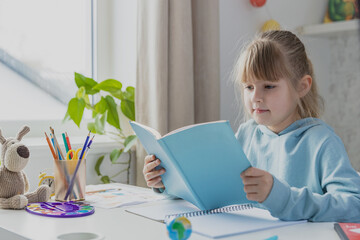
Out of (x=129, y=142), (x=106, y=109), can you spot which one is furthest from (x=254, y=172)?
(x=106, y=109)

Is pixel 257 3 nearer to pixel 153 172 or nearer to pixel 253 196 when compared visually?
pixel 153 172

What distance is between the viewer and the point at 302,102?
1.46 m

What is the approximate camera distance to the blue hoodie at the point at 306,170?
1.09 m

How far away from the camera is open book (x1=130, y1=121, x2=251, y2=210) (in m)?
1.03

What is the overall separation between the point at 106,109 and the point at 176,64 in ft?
1.04

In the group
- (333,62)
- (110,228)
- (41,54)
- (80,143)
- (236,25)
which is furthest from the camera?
(333,62)

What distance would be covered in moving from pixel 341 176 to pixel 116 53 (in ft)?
4.20

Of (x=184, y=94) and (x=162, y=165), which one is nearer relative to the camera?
(x=162, y=165)

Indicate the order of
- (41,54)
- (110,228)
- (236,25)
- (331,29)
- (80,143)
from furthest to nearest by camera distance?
(331,29), (236,25), (41,54), (80,143), (110,228)

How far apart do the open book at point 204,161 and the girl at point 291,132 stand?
103 mm

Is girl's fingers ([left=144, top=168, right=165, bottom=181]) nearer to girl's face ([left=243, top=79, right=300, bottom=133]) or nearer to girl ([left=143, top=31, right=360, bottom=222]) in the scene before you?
girl ([left=143, top=31, right=360, bottom=222])

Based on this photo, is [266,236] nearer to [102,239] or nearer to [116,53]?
[102,239]

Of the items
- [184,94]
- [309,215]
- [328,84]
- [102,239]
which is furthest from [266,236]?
[328,84]

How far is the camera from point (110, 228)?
102cm
